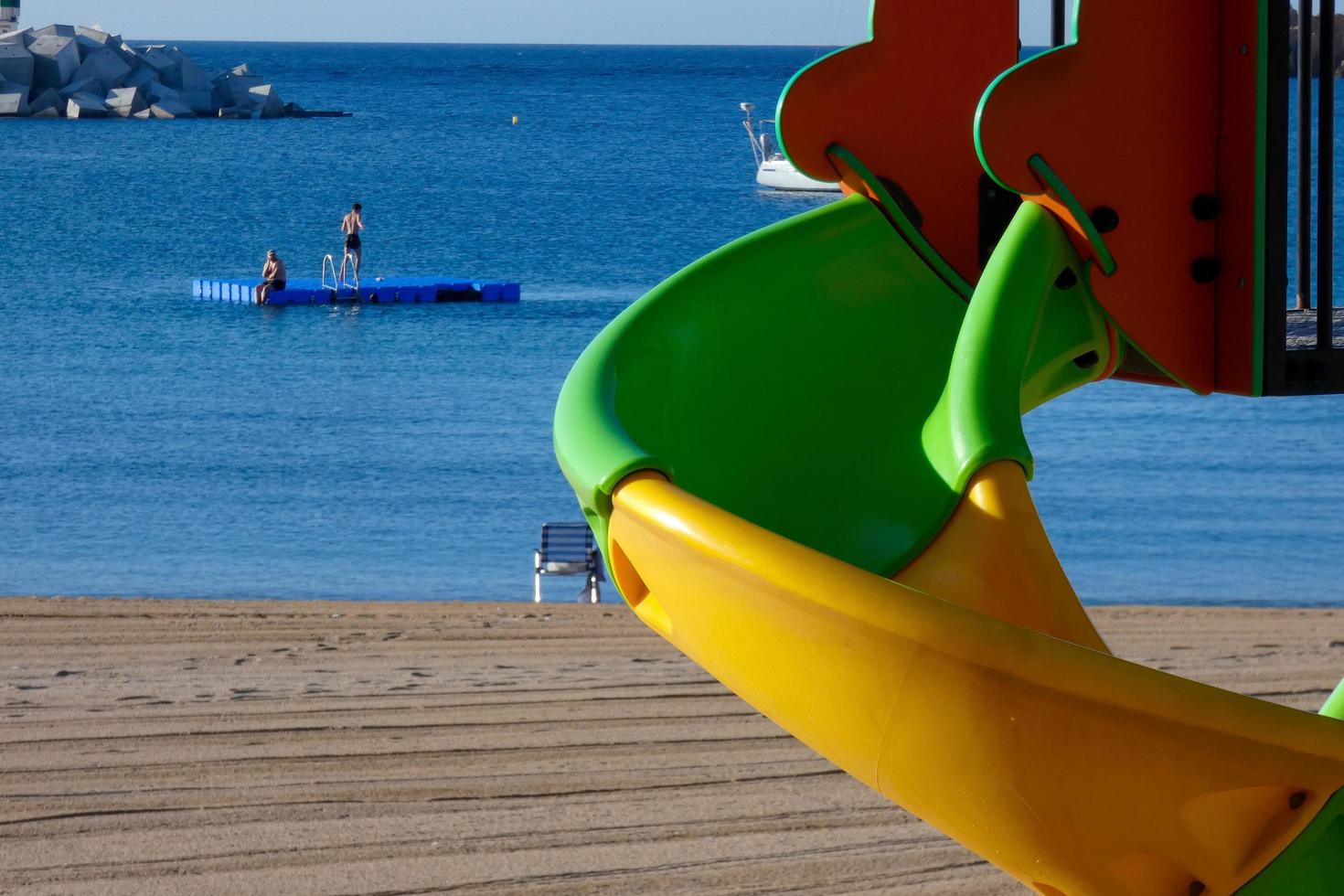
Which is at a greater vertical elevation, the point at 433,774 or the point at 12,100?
the point at 433,774

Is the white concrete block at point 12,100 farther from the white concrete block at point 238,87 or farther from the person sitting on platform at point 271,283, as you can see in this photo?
the person sitting on platform at point 271,283

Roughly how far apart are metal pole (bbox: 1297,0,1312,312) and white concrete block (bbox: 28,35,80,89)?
71335mm

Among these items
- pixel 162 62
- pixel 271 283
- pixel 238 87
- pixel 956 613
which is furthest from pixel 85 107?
pixel 956 613

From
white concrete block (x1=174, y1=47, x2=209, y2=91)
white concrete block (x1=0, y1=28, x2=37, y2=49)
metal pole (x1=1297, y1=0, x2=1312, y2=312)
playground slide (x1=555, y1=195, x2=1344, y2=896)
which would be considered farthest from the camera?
white concrete block (x1=174, y1=47, x2=209, y2=91)

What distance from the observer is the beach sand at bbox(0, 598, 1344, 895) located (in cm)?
373

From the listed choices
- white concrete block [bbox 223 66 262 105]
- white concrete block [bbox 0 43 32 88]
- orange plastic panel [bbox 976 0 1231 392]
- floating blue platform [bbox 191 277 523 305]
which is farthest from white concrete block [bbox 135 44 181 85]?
orange plastic panel [bbox 976 0 1231 392]

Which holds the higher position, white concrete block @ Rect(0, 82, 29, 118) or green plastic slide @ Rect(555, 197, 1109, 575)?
green plastic slide @ Rect(555, 197, 1109, 575)

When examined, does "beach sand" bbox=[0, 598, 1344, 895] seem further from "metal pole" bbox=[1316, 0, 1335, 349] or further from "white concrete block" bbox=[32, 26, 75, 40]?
"white concrete block" bbox=[32, 26, 75, 40]

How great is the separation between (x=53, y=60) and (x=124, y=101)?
10.5 ft

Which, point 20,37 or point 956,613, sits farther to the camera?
point 20,37

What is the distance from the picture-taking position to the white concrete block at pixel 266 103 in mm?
78688

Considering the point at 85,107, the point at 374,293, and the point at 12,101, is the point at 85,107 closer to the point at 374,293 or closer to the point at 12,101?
the point at 12,101

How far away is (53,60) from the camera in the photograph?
229 feet

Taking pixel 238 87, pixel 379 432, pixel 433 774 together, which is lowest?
pixel 238 87
